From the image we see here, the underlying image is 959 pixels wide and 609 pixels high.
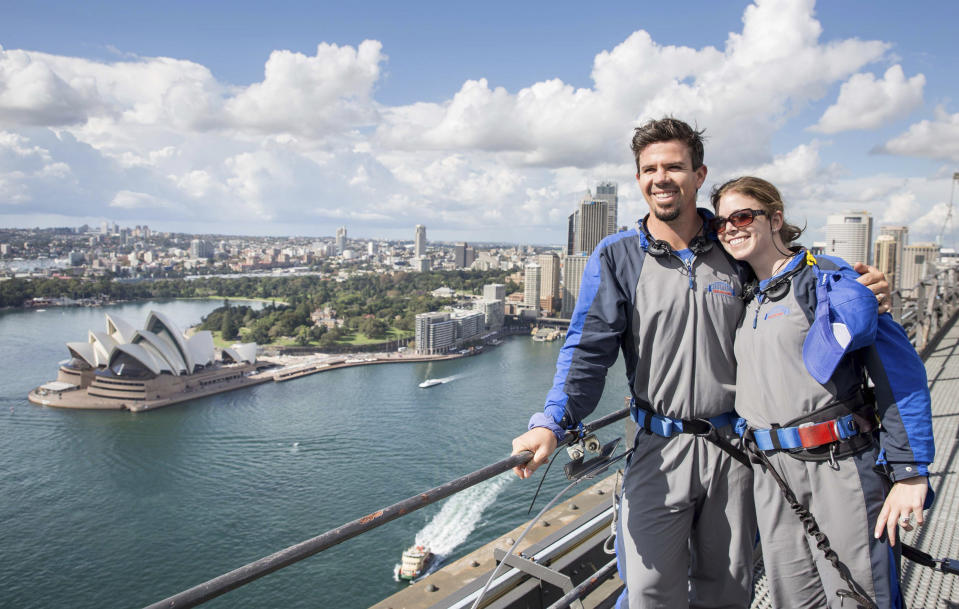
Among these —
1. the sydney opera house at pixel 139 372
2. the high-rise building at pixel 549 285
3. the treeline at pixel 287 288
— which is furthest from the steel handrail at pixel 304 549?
the high-rise building at pixel 549 285

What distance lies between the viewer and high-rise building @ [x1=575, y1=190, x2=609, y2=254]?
109 ft

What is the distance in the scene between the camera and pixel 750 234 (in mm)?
723

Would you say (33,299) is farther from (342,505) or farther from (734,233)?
(734,233)

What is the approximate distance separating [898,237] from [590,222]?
16587mm

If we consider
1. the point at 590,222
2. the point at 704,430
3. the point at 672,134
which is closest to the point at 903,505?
the point at 704,430

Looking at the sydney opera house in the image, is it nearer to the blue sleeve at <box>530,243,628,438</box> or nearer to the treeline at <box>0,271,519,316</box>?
the treeline at <box>0,271,519,316</box>

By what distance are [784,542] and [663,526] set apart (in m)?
0.12

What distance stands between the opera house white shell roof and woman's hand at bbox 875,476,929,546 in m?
16.4

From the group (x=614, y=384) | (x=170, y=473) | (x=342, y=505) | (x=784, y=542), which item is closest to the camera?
(x=784, y=542)

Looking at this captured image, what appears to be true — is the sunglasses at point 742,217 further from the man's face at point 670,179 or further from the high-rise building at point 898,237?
the high-rise building at point 898,237

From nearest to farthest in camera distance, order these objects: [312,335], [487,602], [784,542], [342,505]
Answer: [784,542] < [487,602] < [342,505] < [312,335]

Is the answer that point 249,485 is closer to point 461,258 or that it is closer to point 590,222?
point 590,222

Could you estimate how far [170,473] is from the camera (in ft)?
32.3

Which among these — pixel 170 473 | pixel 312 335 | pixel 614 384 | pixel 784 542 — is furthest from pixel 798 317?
pixel 312 335
